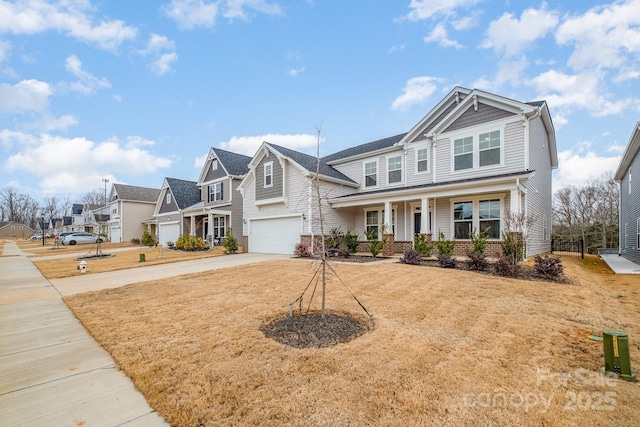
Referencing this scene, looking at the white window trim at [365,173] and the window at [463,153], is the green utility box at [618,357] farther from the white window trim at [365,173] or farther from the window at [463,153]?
the white window trim at [365,173]

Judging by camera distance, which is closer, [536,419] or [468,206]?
[536,419]

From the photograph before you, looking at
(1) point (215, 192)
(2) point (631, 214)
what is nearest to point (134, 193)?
(1) point (215, 192)

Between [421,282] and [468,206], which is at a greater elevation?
[468,206]

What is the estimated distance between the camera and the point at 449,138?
14.2 m

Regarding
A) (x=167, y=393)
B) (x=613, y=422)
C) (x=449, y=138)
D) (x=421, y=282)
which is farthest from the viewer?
(x=449, y=138)

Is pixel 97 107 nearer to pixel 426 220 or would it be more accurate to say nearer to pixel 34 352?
pixel 34 352

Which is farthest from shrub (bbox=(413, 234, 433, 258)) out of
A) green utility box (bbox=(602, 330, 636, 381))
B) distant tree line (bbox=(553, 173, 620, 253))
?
distant tree line (bbox=(553, 173, 620, 253))

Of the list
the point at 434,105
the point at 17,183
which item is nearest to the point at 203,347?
the point at 434,105

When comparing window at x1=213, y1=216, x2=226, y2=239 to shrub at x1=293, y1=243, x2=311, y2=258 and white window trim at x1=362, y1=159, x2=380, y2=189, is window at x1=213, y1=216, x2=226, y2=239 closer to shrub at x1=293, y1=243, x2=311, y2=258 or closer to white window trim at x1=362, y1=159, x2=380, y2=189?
shrub at x1=293, y1=243, x2=311, y2=258

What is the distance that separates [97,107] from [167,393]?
2250cm

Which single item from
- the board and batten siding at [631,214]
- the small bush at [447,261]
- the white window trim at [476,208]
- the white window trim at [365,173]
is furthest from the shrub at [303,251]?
the board and batten siding at [631,214]

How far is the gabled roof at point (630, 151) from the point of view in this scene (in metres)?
12.5

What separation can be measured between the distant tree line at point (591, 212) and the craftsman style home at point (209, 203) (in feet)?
101

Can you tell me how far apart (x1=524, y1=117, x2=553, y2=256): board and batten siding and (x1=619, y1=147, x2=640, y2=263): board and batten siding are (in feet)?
11.6
